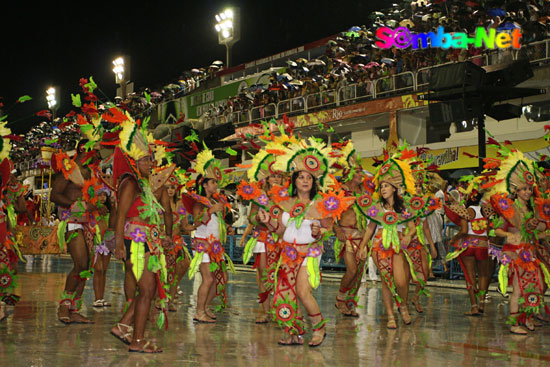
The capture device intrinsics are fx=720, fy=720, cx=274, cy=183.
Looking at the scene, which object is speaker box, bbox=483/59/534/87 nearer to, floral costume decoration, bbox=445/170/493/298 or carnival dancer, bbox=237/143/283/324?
floral costume decoration, bbox=445/170/493/298

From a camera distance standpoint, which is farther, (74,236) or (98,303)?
(98,303)

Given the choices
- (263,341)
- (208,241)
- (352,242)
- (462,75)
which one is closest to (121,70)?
(462,75)

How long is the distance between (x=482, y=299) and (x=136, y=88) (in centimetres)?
5890

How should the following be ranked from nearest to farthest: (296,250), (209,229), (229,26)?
(296,250) < (209,229) < (229,26)

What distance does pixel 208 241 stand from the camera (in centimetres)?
927

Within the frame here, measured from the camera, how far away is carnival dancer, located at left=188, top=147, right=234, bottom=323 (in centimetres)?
914

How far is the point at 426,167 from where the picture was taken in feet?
38.5

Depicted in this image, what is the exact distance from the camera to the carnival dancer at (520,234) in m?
8.62

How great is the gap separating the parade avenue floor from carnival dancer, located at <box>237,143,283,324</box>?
1.46 feet

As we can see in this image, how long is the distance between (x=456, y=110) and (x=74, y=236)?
7.99 metres

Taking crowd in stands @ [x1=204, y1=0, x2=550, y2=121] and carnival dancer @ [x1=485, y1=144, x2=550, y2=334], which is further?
crowd in stands @ [x1=204, y1=0, x2=550, y2=121]

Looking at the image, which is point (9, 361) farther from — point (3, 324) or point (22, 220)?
point (22, 220)

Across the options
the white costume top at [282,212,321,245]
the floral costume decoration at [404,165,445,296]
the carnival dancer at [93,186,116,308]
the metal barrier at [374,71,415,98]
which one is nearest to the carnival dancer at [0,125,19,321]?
the carnival dancer at [93,186,116,308]

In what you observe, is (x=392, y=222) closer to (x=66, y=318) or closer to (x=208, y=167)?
(x=208, y=167)
